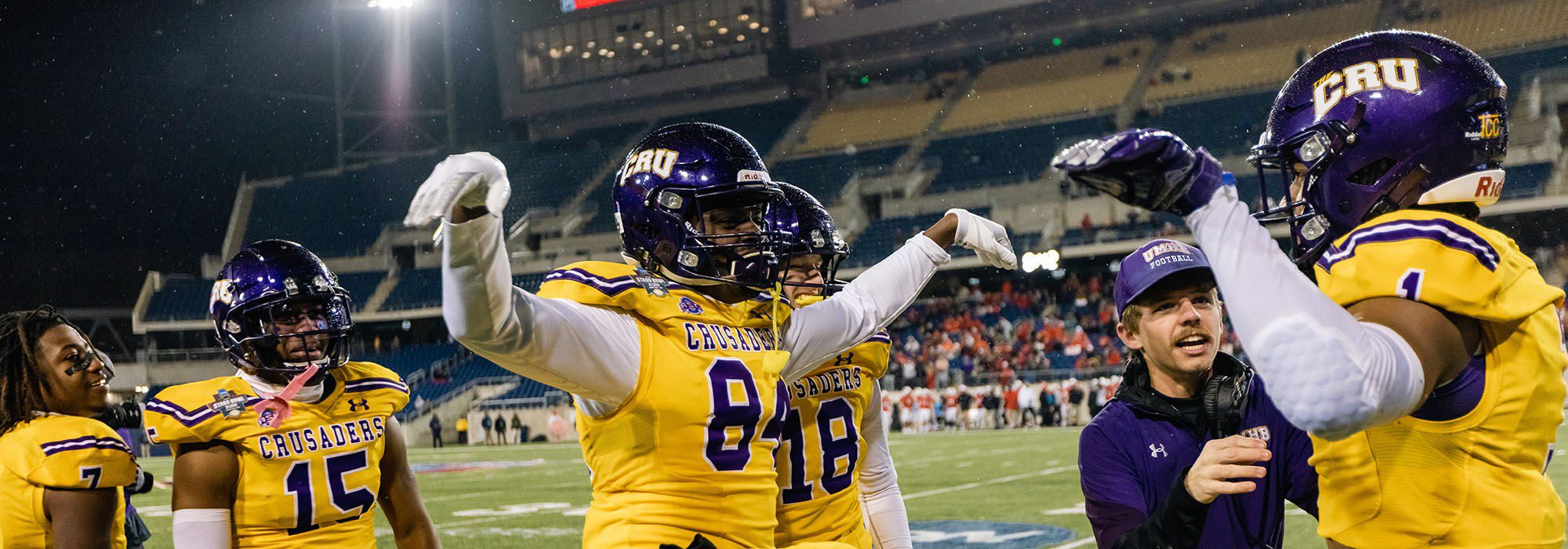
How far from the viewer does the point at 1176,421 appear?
2807 mm

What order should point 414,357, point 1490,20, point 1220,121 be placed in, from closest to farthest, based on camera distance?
point 1490,20 < point 1220,121 < point 414,357

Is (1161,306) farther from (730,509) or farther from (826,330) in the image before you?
(730,509)

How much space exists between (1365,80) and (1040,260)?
84.9 feet

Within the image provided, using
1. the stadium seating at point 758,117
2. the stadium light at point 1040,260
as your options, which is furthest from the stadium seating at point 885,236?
the stadium seating at point 758,117

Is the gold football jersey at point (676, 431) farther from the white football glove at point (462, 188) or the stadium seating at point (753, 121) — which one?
the stadium seating at point (753, 121)

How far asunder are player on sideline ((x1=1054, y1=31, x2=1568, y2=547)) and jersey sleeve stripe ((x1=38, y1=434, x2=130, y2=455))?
9.70ft

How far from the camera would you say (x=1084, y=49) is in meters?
33.6

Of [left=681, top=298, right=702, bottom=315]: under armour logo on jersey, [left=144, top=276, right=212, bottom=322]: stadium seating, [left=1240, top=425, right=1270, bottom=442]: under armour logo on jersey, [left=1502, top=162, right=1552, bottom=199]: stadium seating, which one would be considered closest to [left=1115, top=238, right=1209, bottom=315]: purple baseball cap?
[left=1240, top=425, right=1270, bottom=442]: under armour logo on jersey

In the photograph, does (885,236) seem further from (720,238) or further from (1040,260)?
(720,238)

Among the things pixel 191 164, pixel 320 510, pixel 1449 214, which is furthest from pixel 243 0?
pixel 1449 214

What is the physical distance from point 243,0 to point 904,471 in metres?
26.0

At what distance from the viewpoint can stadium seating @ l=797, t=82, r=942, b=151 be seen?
34.8 meters

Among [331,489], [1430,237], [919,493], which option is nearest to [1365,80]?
[1430,237]

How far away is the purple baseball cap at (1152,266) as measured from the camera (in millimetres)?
2795
